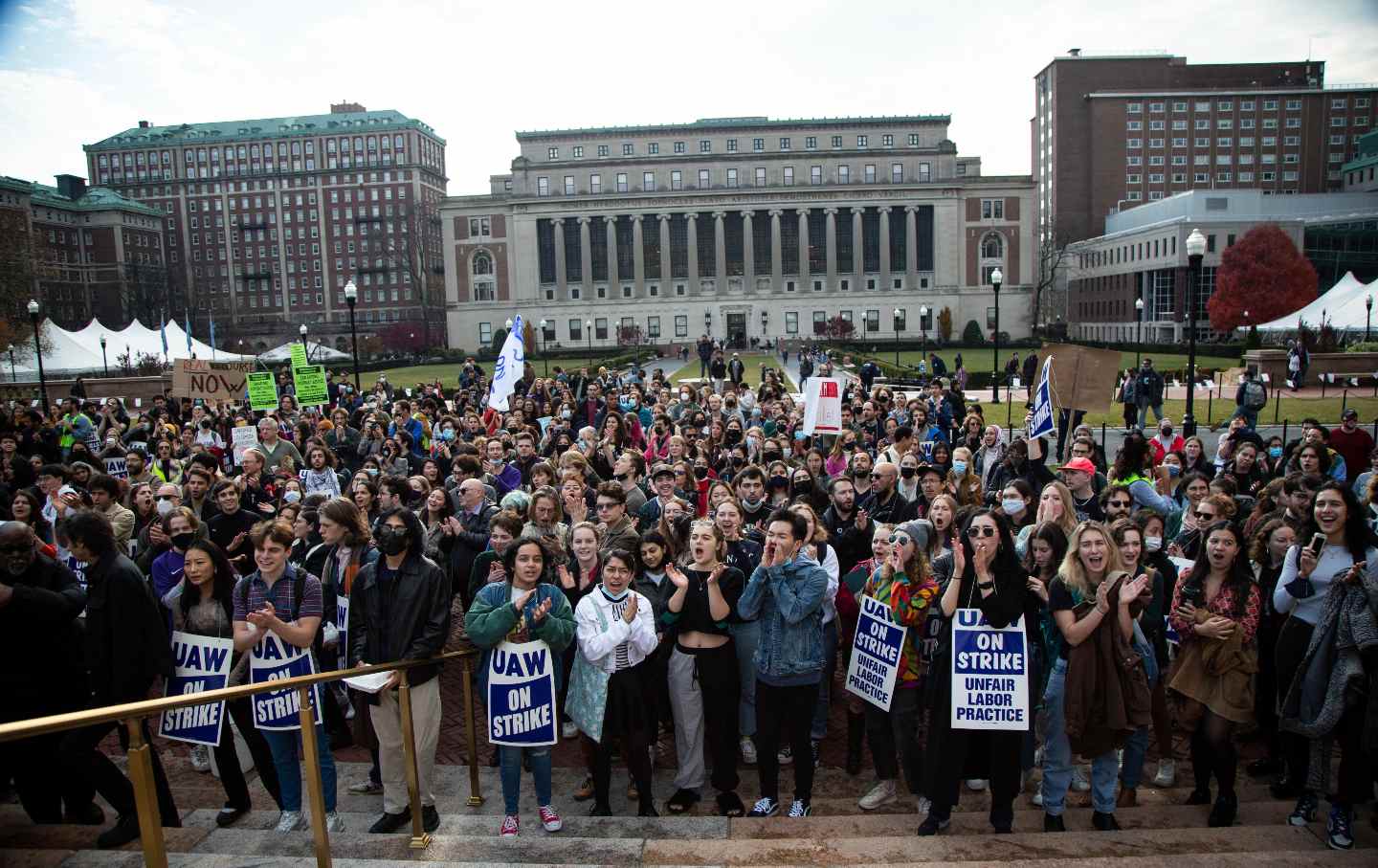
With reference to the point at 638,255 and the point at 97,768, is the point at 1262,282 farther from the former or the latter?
the point at 97,768

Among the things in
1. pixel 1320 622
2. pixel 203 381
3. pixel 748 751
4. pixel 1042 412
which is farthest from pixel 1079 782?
pixel 203 381

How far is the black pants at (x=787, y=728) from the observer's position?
21.1 ft

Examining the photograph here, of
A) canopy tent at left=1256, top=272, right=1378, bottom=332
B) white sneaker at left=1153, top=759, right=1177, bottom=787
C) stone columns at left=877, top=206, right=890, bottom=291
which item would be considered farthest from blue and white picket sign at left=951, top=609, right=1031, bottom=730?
stone columns at left=877, top=206, right=890, bottom=291

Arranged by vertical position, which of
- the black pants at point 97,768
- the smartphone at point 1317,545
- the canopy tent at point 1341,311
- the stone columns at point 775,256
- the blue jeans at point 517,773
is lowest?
the blue jeans at point 517,773

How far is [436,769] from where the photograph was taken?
24.6ft

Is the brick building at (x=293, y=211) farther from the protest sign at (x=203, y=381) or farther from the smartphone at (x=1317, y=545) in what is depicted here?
the smartphone at (x=1317, y=545)

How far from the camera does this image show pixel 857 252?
102 meters

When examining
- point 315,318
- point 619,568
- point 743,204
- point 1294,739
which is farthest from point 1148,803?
point 315,318

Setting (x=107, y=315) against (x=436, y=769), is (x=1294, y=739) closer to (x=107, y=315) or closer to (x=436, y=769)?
(x=436, y=769)

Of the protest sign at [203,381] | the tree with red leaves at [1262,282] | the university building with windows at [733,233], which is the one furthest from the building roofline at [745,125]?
the protest sign at [203,381]

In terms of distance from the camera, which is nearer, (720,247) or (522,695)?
(522,695)

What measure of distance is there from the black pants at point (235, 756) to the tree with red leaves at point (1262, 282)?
82326 mm

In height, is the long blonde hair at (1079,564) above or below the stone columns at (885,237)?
below

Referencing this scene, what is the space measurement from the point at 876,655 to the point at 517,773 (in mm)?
2587
